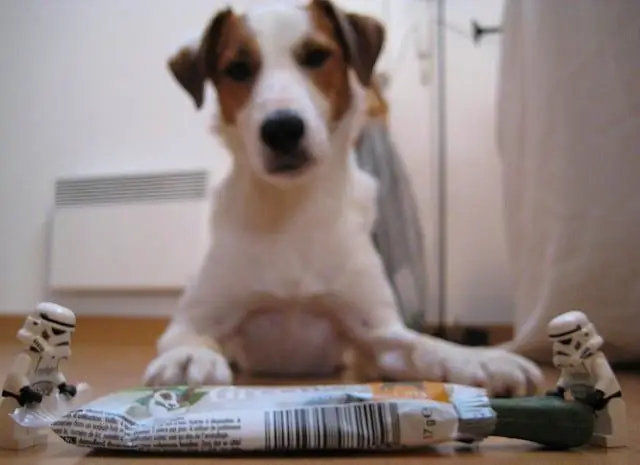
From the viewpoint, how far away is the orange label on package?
60 cm

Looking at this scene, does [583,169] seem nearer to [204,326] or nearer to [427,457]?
[204,326]

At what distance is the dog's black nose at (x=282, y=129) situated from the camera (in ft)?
3.29

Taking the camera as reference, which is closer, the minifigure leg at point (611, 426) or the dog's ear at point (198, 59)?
the minifigure leg at point (611, 426)

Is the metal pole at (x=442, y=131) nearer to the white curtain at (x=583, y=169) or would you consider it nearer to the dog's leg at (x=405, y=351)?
the white curtain at (x=583, y=169)

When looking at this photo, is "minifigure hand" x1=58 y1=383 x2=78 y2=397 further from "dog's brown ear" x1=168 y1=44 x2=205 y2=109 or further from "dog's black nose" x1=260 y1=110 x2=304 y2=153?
"dog's brown ear" x1=168 y1=44 x2=205 y2=109

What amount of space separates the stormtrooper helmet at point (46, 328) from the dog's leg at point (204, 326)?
0.27 meters

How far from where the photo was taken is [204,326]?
1.07 m

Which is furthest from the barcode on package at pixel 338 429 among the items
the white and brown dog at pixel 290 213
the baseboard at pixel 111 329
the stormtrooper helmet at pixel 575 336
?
the baseboard at pixel 111 329

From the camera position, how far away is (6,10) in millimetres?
2826

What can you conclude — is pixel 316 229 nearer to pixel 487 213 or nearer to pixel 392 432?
pixel 392 432

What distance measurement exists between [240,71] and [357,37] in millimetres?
209

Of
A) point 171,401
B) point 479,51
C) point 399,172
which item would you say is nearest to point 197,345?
point 171,401

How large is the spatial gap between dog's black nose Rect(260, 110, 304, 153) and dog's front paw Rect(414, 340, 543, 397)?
1.10 ft

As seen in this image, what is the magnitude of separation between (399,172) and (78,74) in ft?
4.63
